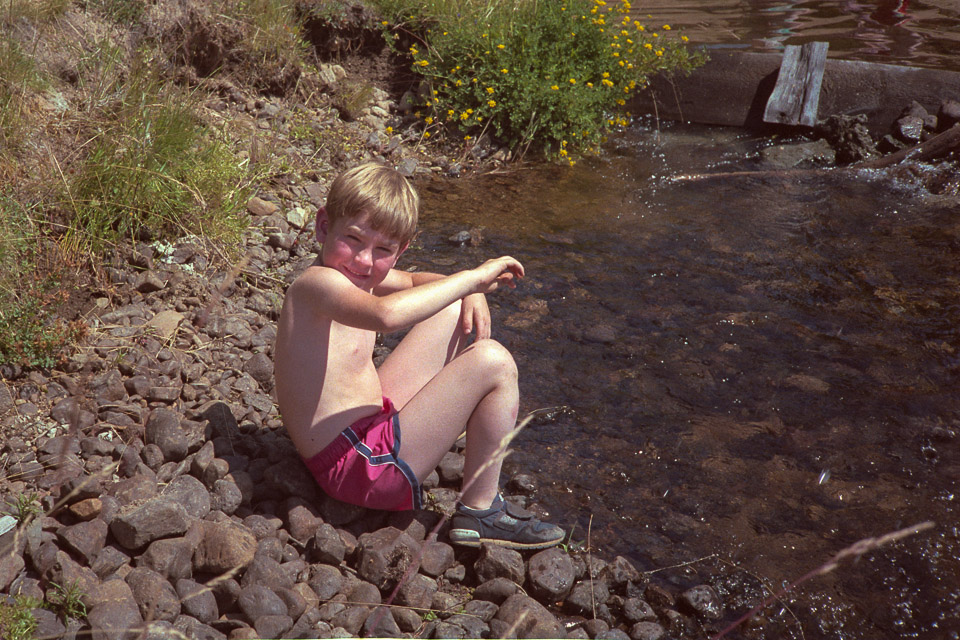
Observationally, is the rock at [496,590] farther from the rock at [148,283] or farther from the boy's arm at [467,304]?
the rock at [148,283]

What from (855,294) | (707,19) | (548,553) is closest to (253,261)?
(548,553)

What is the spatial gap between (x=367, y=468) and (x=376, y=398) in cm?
27

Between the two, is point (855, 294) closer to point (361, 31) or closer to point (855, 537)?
point (855, 537)

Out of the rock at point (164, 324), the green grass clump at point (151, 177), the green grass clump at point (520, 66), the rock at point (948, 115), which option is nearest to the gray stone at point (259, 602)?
the rock at point (164, 324)

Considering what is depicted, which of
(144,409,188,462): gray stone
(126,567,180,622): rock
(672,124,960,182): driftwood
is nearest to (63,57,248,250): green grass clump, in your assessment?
(144,409,188,462): gray stone

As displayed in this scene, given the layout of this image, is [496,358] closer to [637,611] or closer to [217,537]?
[637,611]

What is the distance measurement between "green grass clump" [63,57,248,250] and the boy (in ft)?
4.77

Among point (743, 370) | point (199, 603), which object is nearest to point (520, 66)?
point (743, 370)

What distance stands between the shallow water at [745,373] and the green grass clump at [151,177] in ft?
3.93

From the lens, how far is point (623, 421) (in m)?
3.50

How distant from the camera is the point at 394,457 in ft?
8.76

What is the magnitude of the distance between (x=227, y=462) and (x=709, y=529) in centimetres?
172

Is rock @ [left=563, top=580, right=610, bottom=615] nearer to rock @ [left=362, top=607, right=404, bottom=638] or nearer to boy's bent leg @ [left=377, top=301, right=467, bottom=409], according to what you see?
rock @ [left=362, top=607, right=404, bottom=638]

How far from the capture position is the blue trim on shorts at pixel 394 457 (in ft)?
8.68
